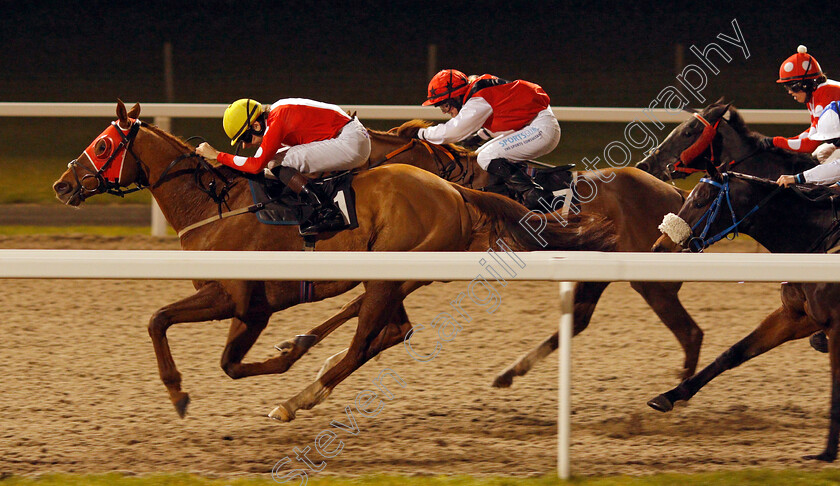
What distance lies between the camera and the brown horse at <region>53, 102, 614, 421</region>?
4.46 m

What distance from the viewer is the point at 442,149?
19.1 ft

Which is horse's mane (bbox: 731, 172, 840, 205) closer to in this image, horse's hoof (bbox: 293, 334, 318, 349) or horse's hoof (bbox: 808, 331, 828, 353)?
horse's hoof (bbox: 808, 331, 828, 353)

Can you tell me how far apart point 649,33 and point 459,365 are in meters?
14.6

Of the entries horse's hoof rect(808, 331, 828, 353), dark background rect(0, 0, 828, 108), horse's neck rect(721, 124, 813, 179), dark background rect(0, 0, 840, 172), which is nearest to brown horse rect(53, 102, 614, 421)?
horse's neck rect(721, 124, 813, 179)

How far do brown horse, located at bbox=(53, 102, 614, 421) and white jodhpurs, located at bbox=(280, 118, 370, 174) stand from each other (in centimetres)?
21

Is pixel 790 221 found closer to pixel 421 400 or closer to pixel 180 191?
pixel 421 400

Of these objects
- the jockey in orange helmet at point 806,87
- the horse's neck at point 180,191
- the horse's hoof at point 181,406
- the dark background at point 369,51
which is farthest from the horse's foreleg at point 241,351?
Answer: the dark background at point 369,51

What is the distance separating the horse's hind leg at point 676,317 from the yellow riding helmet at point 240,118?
6.54 feet

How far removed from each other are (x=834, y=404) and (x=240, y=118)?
8.89 ft

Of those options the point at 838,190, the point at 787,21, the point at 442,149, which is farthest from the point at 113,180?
the point at 787,21

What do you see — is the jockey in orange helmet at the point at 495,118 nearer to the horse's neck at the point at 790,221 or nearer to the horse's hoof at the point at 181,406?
the horse's neck at the point at 790,221

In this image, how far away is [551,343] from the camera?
510 centimetres

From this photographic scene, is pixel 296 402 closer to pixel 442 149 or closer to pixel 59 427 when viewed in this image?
pixel 59 427

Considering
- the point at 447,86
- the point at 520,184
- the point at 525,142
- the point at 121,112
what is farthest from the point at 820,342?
the point at 121,112
